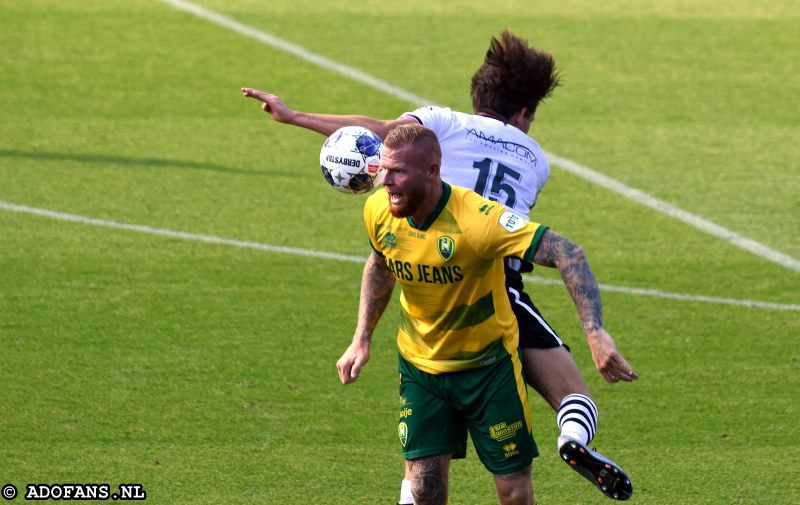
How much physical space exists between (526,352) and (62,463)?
230cm

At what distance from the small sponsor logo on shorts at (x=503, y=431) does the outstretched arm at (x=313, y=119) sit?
4.46ft

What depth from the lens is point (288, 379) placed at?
7879mm

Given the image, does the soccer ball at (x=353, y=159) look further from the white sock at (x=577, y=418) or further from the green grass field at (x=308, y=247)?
the green grass field at (x=308, y=247)

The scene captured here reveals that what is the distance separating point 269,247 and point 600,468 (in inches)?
206

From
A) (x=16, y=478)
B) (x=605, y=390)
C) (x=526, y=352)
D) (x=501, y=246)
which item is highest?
(x=501, y=246)

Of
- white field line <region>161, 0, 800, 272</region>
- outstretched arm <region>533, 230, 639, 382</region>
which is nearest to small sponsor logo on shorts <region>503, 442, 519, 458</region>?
outstretched arm <region>533, 230, 639, 382</region>

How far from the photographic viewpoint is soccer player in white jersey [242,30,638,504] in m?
6.03

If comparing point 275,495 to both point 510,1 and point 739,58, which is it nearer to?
point 739,58

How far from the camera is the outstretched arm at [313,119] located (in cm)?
606

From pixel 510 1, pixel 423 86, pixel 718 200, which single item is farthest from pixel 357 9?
pixel 718 200

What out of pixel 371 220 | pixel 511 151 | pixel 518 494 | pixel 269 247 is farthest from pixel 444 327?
pixel 269 247

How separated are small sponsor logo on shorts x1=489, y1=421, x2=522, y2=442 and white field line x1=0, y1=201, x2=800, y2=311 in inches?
154

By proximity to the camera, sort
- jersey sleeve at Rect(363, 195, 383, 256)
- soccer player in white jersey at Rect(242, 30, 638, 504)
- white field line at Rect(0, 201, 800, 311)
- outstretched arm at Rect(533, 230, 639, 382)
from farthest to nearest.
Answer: white field line at Rect(0, 201, 800, 311)
soccer player in white jersey at Rect(242, 30, 638, 504)
jersey sleeve at Rect(363, 195, 383, 256)
outstretched arm at Rect(533, 230, 639, 382)

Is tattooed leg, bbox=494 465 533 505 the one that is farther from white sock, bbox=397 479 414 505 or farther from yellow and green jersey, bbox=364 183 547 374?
white sock, bbox=397 479 414 505
